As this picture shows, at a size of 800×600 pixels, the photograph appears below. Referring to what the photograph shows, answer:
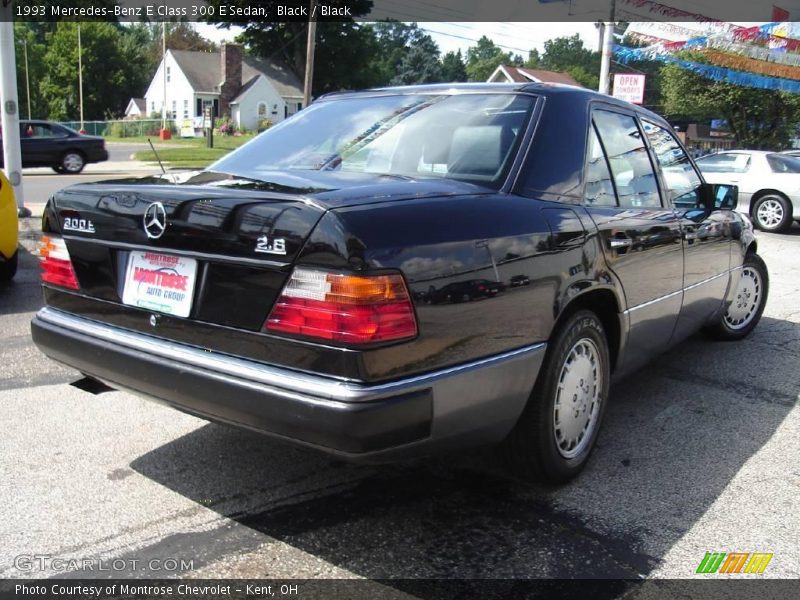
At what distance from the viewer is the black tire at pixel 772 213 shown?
13.4 metres

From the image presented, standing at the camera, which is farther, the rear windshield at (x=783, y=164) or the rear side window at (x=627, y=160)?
the rear windshield at (x=783, y=164)

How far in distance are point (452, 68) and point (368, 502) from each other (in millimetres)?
96265

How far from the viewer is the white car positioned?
43.9 feet

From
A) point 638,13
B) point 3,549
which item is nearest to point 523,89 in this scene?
point 3,549

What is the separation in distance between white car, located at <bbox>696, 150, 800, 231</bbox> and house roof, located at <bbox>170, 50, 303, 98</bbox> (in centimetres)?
5169

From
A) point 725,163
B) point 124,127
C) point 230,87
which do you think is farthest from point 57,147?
point 230,87

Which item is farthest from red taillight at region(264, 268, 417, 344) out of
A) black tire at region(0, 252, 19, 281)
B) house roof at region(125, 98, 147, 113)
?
house roof at region(125, 98, 147, 113)

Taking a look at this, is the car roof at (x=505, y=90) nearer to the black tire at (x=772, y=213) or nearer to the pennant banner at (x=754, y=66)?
the black tire at (x=772, y=213)

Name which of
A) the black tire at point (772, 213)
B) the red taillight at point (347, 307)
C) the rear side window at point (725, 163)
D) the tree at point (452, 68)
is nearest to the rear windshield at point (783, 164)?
the rear side window at point (725, 163)

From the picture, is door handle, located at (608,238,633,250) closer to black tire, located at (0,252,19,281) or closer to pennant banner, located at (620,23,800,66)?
black tire, located at (0,252,19,281)

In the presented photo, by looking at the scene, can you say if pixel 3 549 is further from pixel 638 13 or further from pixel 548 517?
pixel 638 13

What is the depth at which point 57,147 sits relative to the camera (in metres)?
20.9

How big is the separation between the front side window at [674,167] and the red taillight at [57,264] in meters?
3.01

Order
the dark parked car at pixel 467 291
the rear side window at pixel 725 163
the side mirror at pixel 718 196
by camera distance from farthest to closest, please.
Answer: the rear side window at pixel 725 163 → the side mirror at pixel 718 196 → the dark parked car at pixel 467 291
